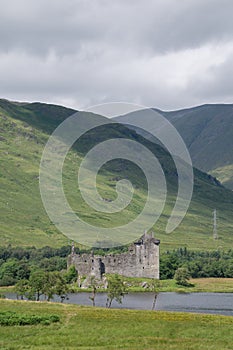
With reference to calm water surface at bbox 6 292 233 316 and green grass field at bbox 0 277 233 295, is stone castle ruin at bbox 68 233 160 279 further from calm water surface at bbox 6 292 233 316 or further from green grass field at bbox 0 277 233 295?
calm water surface at bbox 6 292 233 316

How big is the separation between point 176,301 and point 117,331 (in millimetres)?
76354

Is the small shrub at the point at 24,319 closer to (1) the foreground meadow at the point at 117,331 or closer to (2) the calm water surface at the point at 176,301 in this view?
(1) the foreground meadow at the point at 117,331

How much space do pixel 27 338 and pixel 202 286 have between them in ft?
391

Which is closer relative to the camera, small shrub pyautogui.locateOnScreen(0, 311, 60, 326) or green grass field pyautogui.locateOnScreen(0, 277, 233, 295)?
small shrub pyautogui.locateOnScreen(0, 311, 60, 326)

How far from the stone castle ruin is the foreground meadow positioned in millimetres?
105483

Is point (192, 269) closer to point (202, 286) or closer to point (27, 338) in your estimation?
point (202, 286)

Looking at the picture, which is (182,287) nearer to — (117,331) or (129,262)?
(129,262)

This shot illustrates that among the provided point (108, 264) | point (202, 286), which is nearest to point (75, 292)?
point (108, 264)

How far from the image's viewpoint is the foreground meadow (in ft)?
177

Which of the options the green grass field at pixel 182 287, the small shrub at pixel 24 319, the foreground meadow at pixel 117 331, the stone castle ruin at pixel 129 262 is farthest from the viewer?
the stone castle ruin at pixel 129 262

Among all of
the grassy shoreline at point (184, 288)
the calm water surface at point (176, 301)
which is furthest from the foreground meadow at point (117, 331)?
the grassy shoreline at point (184, 288)

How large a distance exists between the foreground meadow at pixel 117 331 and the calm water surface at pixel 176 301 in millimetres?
45005

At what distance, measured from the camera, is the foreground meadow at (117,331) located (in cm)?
5381

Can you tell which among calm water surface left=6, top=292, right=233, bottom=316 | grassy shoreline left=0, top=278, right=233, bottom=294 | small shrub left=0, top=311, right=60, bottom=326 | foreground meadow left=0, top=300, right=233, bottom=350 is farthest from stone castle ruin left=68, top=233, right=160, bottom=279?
small shrub left=0, top=311, right=60, bottom=326
